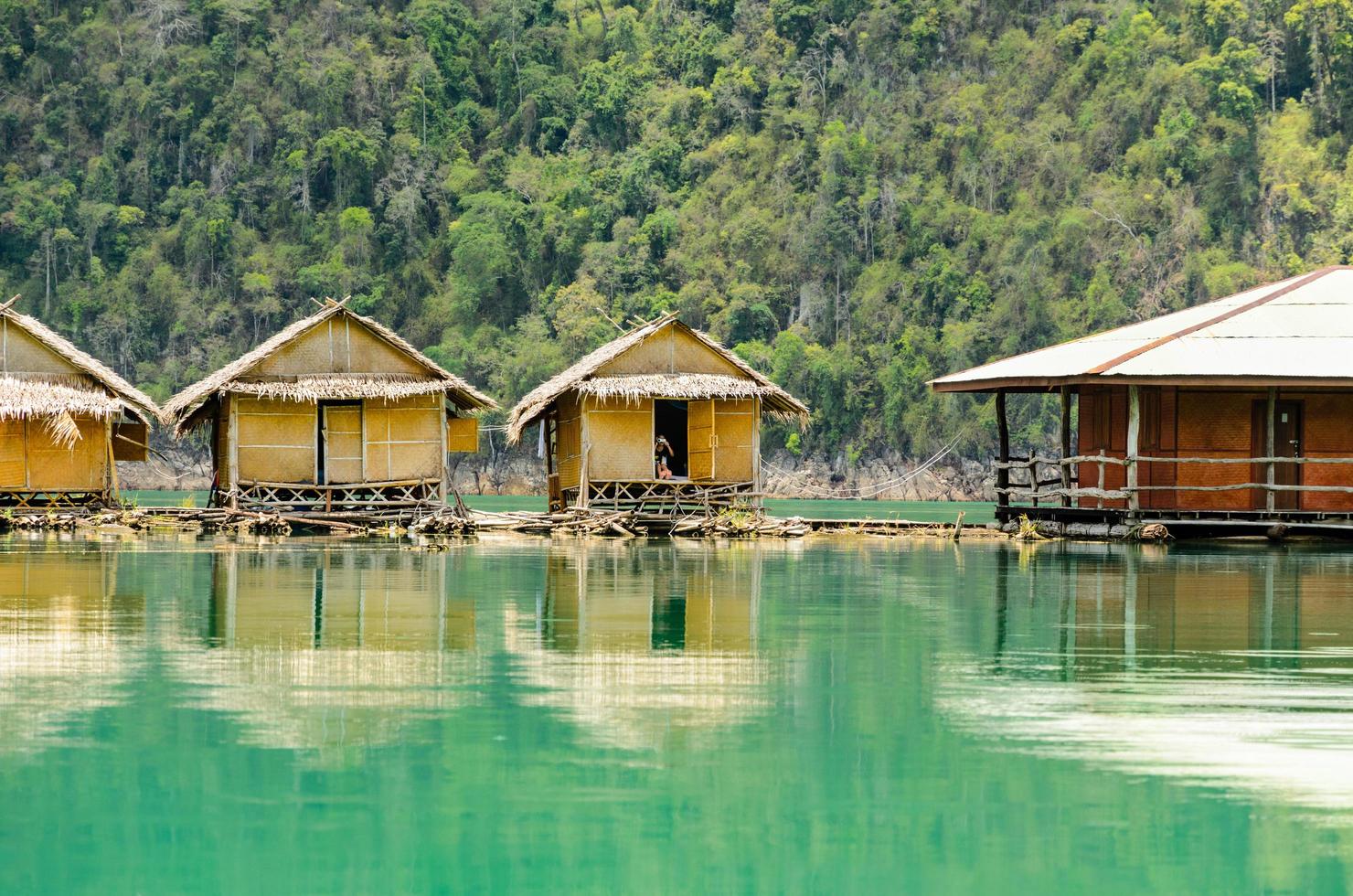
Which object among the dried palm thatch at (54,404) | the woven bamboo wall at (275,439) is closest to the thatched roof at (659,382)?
the woven bamboo wall at (275,439)

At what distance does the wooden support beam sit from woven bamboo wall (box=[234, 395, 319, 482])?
1245cm

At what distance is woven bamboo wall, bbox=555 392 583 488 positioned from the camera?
30062 millimetres

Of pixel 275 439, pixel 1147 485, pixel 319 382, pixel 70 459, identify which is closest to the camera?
pixel 1147 485

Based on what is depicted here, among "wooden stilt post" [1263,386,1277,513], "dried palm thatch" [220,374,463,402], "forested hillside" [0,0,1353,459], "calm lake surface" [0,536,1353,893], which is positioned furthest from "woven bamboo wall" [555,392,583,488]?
"forested hillside" [0,0,1353,459]

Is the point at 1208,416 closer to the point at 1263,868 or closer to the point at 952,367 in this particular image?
the point at 1263,868

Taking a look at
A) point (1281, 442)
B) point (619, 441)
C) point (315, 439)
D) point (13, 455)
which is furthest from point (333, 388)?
point (1281, 442)

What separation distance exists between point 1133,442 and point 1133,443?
0.03 metres

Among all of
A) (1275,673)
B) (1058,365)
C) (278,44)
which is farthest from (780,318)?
(1275,673)

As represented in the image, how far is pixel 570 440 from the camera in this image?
31.2 metres

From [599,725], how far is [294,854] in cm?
272

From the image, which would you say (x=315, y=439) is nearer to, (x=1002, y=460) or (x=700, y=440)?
(x=700, y=440)

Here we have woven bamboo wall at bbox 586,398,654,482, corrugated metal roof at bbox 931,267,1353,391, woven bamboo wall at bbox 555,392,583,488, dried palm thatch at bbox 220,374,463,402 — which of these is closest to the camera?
corrugated metal roof at bbox 931,267,1353,391

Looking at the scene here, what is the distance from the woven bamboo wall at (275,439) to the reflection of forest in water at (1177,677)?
13.4m

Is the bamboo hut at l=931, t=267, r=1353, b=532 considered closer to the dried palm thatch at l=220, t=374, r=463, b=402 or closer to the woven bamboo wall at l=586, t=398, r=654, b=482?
the woven bamboo wall at l=586, t=398, r=654, b=482
